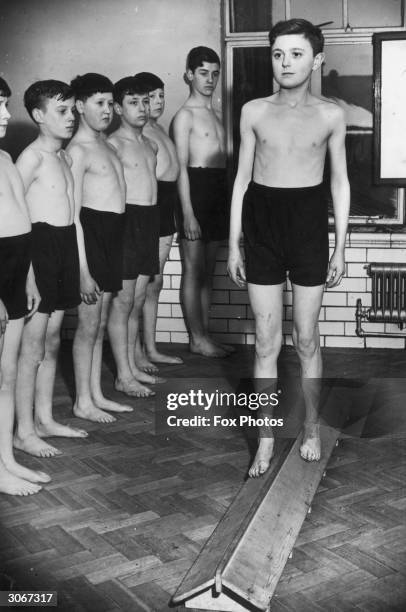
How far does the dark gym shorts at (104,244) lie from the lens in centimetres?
507

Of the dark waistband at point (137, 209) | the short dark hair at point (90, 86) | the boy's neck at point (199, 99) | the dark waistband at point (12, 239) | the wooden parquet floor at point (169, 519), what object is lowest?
the wooden parquet floor at point (169, 519)

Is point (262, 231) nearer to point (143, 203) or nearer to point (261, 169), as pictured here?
point (261, 169)

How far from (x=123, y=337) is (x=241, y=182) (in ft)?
6.30

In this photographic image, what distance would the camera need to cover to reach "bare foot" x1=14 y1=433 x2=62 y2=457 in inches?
182

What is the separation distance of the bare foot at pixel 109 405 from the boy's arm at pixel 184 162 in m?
1.79

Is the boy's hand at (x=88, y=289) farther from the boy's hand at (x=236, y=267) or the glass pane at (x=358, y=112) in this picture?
the glass pane at (x=358, y=112)

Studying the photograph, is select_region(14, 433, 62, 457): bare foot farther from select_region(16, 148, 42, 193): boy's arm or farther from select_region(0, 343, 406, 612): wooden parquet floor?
select_region(16, 148, 42, 193): boy's arm

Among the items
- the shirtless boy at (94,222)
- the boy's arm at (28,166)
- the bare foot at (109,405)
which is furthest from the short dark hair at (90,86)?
the bare foot at (109,405)

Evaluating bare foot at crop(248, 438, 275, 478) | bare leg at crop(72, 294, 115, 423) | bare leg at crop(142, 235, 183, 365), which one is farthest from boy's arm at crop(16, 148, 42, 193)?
bare leg at crop(142, 235, 183, 365)

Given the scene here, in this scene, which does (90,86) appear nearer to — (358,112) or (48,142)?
(48,142)

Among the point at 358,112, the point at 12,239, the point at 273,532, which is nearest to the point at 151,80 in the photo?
the point at 358,112

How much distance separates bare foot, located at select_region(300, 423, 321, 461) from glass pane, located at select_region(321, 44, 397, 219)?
2965 millimetres

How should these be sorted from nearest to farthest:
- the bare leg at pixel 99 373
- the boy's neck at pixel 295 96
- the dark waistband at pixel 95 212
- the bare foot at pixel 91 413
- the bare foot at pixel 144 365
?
1. the boy's neck at pixel 295 96
2. the dark waistband at pixel 95 212
3. the bare foot at pixel 91 413
4. the bare leg at pixel 99 373
5. the bare foot at pixel 144 365

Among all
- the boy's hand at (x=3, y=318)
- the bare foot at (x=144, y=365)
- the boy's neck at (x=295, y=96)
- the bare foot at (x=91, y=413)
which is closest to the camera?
the boy's hand at (x=3, y=318)
